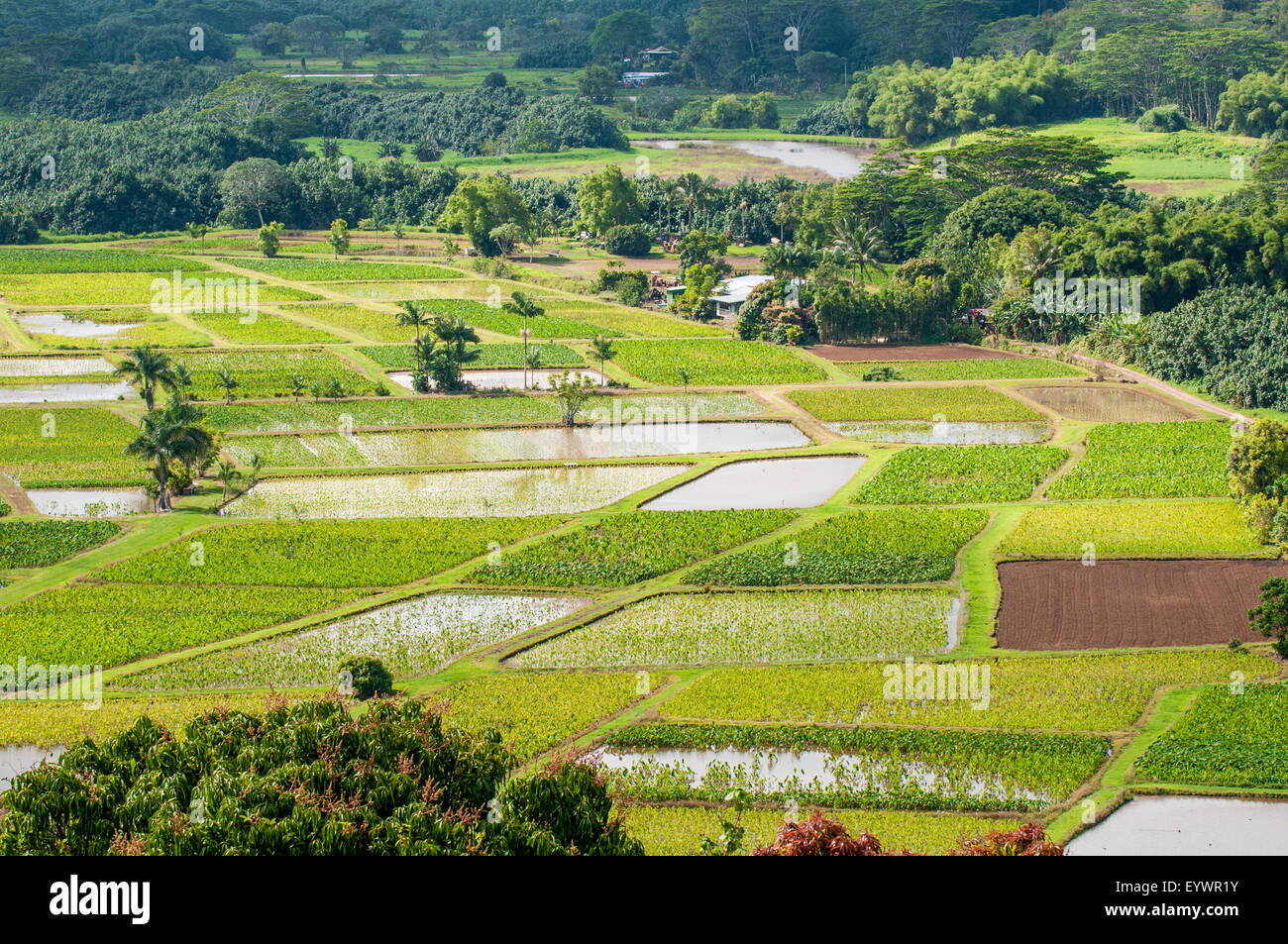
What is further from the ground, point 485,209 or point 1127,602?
point 485,209

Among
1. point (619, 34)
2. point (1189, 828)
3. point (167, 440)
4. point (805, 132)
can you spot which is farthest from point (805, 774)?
point (619, 34)

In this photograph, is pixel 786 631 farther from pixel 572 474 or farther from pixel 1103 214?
pixel 1103 214

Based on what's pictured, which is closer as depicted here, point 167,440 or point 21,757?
point 21,757

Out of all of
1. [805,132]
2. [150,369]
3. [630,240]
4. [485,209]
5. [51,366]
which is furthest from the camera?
[805,132]

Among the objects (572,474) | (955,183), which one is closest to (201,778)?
(572,474)

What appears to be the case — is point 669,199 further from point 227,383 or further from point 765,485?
point 765,485

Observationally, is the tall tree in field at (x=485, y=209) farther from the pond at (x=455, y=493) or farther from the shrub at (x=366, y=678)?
the shrub at (x=366, y=678)

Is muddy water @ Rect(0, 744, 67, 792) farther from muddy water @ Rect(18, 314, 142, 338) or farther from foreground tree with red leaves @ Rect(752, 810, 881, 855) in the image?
muddy water @ Rect(18, 314, 142, 338)
